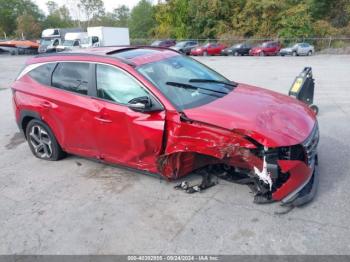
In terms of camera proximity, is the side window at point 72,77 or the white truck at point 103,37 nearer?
the side window at point 72,77

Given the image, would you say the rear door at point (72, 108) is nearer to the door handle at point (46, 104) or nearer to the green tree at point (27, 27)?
the door handle at point (46, 104)

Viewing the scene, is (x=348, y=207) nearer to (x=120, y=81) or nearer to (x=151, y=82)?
(x=151, y=82)

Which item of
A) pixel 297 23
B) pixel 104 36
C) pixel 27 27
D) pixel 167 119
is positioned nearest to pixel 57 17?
pixel 27 27

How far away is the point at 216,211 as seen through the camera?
3627 millimetres

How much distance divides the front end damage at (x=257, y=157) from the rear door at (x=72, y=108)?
1.21 meters

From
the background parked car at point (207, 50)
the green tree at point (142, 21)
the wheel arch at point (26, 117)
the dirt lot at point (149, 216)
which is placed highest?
the green tree at point (142, 21)

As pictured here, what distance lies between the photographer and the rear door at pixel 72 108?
4398 millimetres

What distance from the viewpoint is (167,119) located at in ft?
12.3

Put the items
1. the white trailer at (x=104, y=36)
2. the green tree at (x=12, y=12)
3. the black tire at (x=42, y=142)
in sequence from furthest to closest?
the green tree at (x=12, y=12)
the white trailer at (x=104, y=36)
the black tire at (x=42, y=142)

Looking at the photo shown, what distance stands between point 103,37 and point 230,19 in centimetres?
1743

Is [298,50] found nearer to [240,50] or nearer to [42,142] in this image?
[240,50]

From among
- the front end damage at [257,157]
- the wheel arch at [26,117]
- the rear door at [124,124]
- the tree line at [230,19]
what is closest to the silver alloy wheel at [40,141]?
the wheel arch at [26,117]

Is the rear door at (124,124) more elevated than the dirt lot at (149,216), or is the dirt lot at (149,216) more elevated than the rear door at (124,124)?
the rear door at (124,124)

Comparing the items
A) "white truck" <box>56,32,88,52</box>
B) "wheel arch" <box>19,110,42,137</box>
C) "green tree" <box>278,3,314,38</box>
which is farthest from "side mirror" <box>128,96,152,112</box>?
"green tree" <box>278,3,314,38</box>
